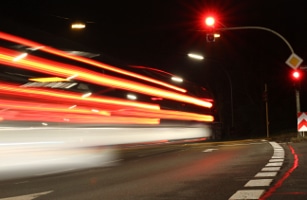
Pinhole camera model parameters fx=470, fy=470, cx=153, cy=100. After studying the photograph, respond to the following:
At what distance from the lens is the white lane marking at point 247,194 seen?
7.32 m

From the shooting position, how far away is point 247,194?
758cm

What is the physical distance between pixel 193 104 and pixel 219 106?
25.3m

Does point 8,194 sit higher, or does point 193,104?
point 193,104

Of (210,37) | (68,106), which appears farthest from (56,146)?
(210,37)

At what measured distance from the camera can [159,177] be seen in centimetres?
1039

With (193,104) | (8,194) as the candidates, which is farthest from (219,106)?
(8,194)

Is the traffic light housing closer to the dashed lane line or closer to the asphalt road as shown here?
the asphalt road

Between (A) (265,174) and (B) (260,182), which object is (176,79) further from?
(B) (260,182)

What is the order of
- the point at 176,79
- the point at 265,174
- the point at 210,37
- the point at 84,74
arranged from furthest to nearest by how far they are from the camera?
the point at 176,79 < the point at 210,37 < the point at 84,74 < the point at 265,174

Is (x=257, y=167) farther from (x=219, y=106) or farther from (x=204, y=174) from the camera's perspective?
(x=219, y=106)

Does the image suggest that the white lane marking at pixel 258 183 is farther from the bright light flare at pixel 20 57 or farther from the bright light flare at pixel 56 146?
the bright light flare at pixel 20 57

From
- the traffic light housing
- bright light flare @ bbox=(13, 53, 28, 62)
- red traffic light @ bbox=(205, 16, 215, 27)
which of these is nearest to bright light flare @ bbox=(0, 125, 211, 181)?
bright light flare @ bbox=(13, 53, 28, 62)

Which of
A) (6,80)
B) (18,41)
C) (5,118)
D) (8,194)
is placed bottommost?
(8,194)

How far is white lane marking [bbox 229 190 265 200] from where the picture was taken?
732 cm
